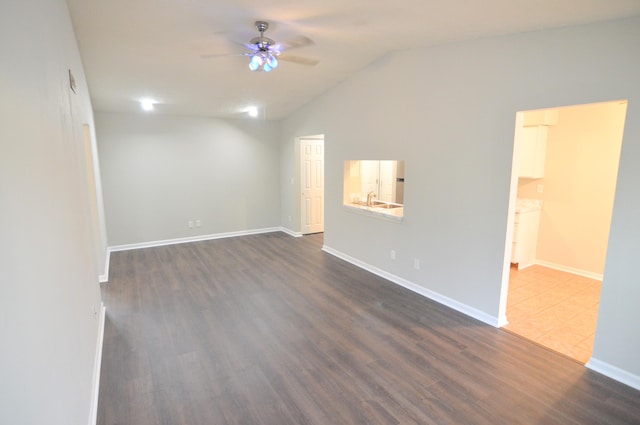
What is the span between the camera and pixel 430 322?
3381mm

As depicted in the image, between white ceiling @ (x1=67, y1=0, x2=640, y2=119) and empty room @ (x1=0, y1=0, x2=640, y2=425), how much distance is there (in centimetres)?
3

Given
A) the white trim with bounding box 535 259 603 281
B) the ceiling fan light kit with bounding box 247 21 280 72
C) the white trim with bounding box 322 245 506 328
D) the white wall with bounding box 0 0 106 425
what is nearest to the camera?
the white wall with bounding box 0 0 106 425

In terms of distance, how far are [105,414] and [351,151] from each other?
420cm

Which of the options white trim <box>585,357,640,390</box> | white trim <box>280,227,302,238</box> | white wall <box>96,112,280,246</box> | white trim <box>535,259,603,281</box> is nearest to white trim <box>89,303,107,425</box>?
white wall <box>96,112,280,246</box>

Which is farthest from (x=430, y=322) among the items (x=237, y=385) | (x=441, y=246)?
(x=237, y=385)

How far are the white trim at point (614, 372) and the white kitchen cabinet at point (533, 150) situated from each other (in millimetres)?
2946

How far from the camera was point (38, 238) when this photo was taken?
129cm

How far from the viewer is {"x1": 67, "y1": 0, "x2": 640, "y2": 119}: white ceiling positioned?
2553mm

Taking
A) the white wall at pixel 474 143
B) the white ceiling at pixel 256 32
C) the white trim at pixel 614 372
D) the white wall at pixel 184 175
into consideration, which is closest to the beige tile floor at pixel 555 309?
the white trim at pixel 614 372

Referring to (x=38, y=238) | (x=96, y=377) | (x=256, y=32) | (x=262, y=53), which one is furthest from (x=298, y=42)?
(x=96, y=377)

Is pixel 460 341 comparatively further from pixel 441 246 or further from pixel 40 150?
pixel 40 150

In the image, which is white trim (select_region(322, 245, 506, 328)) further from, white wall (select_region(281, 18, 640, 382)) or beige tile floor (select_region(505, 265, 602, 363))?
beige tile floor (select_region(505, 265, 602, 363))

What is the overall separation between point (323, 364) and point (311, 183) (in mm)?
4813

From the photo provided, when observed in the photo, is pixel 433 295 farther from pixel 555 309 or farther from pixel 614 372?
pixel 614 372
